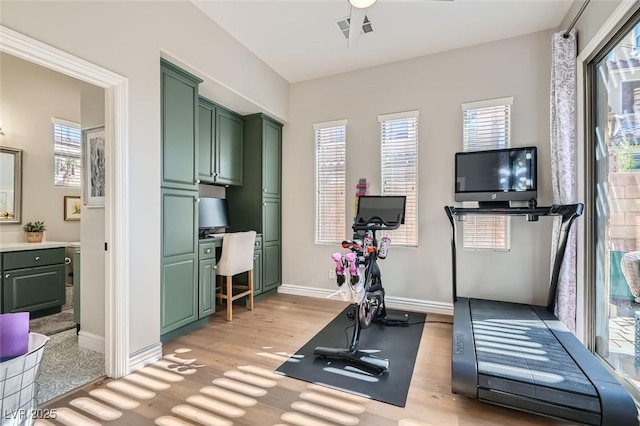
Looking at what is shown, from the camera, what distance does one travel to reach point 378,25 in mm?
3109

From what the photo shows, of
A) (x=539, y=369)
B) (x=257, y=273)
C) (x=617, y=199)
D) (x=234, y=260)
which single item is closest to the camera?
(x=539, y=369)

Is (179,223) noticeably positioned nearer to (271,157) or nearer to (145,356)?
(145,356)

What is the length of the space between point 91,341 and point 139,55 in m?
2.42

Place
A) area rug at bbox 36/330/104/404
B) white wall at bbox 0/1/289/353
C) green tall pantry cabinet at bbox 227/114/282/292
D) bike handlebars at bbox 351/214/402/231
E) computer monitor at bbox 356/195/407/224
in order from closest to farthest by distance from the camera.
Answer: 1. white wall at bbox 0/1/289/353
2. area rug at bbox 36/330/104/404
3. bike handlebars at bbox 351/214/402/231
4. computer monitor at bbox 356/195/407/224
5. green tall pantry cabinet at bbox 227/114/282/292

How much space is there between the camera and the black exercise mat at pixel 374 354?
204 cm

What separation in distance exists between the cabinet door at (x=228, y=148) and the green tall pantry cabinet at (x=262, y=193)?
0.11 metres

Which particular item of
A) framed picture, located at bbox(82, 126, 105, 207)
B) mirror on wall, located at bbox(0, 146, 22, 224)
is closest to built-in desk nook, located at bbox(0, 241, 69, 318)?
mirror on wall, located at bbox(0, 146, 22, 224)

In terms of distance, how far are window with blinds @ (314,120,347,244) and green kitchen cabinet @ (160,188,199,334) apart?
1782 millimetres

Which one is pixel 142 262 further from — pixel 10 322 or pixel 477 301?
pixel 477 301

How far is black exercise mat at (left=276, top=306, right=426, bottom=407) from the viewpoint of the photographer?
2.04m

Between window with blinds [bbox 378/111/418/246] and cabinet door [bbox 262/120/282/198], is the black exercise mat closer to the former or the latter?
window with blinds [bbox 378/111/418/246]

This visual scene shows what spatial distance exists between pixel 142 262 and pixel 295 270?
2376 millimetres

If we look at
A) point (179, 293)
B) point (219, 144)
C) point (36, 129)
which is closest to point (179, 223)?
point (179, 293)

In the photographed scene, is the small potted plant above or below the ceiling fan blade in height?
below
